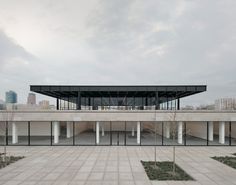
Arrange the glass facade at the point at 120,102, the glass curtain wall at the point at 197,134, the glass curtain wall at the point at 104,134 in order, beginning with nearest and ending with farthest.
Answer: the glass curtain wall at the point at 104,134 < the glass curtain wall at the point at 197,134 < the glass facade at the point at 120,102

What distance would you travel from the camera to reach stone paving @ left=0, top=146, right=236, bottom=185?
10484mm

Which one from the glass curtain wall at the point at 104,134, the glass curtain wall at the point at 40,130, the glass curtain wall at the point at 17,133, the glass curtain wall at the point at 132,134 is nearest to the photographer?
the glass curtain wall at the point at 17,133

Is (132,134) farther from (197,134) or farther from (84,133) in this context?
(197,134)

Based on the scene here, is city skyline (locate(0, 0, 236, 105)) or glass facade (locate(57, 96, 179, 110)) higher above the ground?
city skyline (locate(0, 0, 236, 105))

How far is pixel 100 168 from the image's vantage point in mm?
12734

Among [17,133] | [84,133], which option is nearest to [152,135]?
[84,133]

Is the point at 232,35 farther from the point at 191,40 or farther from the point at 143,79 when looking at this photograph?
the point at 143,79

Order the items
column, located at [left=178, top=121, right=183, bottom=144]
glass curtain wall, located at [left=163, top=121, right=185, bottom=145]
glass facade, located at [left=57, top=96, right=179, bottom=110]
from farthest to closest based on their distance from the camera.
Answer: glass facade, located at [left=57, top=96, right=179, bottom=110]
column, located at [left=178, top=121, right=183, bottom=144]
glass curtain wall, located at [left=163, top=121, right=185, bottom=145]

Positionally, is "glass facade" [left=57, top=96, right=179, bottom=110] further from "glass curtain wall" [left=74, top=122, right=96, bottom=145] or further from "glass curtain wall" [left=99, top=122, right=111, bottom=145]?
"glass curtain wall" [left=99, top=122, right=111, bottom=145]

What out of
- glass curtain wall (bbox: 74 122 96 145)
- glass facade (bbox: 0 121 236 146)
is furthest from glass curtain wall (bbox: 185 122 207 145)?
glass curtain wall (bbox: 74 122 96 145)

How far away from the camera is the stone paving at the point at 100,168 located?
34.4 ft

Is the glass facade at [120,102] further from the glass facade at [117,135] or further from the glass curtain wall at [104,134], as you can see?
the glass curtain wall at [104,134]

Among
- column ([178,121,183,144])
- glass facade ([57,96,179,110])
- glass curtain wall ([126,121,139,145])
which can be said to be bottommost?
glass curtain wall ([126,121,139,145])

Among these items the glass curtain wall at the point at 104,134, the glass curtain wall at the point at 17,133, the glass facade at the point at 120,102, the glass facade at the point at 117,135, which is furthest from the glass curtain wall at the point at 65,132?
the glass facade at the point at 120,102
